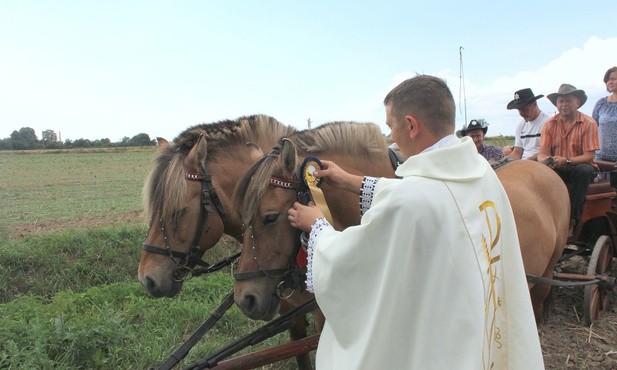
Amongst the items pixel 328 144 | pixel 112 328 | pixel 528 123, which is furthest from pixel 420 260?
pixel 528 123

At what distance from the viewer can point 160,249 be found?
11.8ft

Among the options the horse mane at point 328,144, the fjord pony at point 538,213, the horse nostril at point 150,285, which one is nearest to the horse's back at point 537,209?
the fjord pony at point 538,213

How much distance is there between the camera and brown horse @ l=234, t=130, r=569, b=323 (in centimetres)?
267

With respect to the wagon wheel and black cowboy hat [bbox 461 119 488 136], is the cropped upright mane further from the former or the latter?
the wagon wheel

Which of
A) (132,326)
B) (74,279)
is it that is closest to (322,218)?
(132,326)

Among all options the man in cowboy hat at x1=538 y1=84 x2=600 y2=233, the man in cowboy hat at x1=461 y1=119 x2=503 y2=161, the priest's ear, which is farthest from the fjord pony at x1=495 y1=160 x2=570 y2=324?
the priest's ear

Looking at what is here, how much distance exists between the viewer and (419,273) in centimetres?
164

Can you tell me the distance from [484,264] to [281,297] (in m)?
1.41

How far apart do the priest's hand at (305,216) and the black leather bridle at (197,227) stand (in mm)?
1504

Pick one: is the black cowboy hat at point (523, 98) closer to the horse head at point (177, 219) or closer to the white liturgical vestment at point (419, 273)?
the horse head at point (177, 219)

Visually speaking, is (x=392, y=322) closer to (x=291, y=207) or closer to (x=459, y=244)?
(x=459, y=244)

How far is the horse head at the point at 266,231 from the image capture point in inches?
105

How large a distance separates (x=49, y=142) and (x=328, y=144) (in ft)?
173

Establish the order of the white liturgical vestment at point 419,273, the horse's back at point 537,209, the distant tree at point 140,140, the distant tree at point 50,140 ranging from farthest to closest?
the distant tree at point 140,140
the distant tree at point 50,140
the horse's back at point 537,209
the white liturgical vestment at point 419,273
